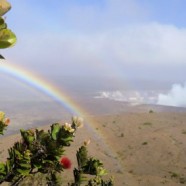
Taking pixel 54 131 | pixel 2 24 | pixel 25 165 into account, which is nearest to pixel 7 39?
pixel 2 24

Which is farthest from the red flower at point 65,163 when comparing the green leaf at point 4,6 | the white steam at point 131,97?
the white steam at point 131,97

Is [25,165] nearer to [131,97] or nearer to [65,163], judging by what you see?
[65,163]

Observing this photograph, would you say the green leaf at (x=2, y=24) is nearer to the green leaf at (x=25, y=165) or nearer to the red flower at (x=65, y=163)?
the green leaf at (x=25, y=165)

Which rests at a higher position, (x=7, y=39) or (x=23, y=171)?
(x=7, y=39)

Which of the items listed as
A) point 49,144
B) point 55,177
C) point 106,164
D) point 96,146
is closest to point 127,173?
point 106,164


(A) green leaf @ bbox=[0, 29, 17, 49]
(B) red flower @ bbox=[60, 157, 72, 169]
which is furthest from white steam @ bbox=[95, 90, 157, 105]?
(A) green leaf @ bbox=[0, 29, 17, 49]

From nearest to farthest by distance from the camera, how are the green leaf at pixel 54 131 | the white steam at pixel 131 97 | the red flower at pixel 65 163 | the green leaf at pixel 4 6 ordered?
the green leaf at pixel 4 6 → the green leaf at pixel 54 131 → the red flower at pixel 65 163 → the white steam at pixel 131 97

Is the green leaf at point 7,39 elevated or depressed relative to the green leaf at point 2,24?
depressed

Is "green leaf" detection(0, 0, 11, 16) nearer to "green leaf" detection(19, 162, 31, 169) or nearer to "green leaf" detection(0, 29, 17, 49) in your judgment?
"green leaf" detection(0, 29, 17, 49)
